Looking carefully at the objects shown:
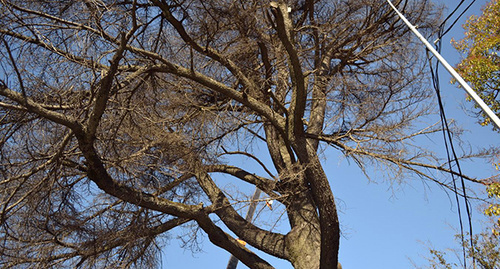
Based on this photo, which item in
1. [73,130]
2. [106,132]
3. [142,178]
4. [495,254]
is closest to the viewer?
[73,130]

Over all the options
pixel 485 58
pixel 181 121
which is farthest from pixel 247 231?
pixel 485 58

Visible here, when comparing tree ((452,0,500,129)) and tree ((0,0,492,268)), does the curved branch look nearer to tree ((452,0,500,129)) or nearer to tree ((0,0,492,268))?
tree ((0,0,492,268))

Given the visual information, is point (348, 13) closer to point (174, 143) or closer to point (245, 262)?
point (174, 143)

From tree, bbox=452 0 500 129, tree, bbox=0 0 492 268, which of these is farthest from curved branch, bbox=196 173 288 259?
tree, bbox=452 0 500 129

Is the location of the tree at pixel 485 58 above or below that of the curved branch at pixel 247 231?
above

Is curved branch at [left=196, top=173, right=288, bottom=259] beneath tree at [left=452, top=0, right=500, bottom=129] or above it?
beneath

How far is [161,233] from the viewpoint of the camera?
22.2 ft

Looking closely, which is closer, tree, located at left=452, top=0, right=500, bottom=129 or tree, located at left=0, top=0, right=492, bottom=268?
tree, located at left=0, top=0, right=492, bottom=268

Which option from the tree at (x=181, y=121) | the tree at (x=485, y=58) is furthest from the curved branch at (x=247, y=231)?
the tree at (x=485, y=58)

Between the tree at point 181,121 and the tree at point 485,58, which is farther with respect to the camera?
the tree at point 485,58

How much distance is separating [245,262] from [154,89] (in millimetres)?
2650

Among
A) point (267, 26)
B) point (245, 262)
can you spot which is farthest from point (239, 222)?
point (267, 26)

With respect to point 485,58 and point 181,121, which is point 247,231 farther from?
point 485,58

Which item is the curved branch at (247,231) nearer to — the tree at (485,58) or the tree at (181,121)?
the tree at (181,121)
